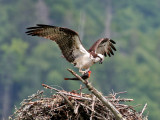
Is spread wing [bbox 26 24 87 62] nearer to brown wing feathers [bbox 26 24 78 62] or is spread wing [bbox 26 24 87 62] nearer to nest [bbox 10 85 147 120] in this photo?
brown wing feathers [bbox 26 24 78 62]

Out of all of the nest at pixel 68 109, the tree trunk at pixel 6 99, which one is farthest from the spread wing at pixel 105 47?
the tree trunk at pixel 6 99

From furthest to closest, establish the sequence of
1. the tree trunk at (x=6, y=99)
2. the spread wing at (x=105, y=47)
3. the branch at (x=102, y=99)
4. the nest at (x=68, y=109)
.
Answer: the tree trunk at (x=6, y=99)
the spread wing at (x=105, y=47)
the nest at (x=68, y=109)
the branch at (x=102, y=99)

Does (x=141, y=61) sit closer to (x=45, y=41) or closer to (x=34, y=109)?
(x=45, y=41)

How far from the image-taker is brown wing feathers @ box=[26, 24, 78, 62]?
9.70 m

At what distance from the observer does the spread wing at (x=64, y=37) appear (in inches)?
383

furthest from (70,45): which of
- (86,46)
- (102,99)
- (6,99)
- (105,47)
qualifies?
(86,46)

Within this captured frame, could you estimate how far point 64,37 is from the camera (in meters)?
9.91

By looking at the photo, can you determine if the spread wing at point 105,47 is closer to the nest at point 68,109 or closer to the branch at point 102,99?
the nest at point 68,109

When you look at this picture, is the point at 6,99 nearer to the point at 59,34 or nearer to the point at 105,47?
the point at 105,47

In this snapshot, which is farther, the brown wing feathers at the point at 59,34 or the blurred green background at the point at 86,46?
the blurred green background at the point at 86,46

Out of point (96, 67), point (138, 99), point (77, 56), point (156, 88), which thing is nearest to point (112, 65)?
point (96, 67)

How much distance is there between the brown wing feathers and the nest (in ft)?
3.90

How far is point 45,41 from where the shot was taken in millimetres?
49438

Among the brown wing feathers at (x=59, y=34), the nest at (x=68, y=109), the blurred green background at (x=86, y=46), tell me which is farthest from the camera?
the blurred green background at (x=86, y=46)
